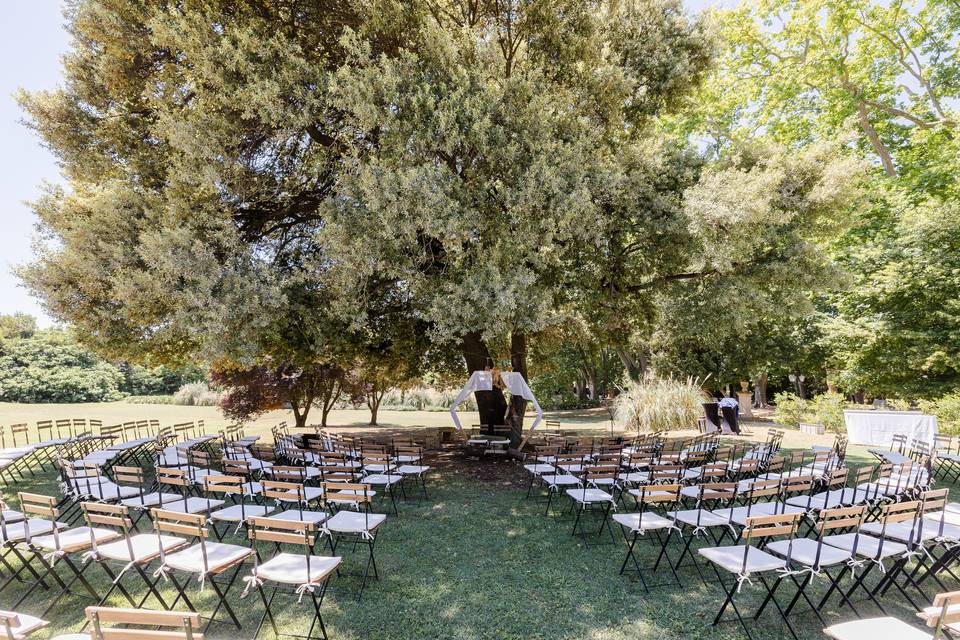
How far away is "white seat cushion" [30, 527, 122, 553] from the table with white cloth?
16.4 meters

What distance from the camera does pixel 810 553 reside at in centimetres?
469

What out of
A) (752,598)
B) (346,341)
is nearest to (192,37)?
(346,341)

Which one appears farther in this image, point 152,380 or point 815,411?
point 152,380

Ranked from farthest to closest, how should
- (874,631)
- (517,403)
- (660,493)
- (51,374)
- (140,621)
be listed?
1. (51,374)
2. (517,403)
3. (660,493)
4. (874,631)
5. (140,621)

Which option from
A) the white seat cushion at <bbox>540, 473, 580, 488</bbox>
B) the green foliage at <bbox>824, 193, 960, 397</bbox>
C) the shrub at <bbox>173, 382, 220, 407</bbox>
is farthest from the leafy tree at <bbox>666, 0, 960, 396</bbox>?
the shrub at <bbox>173, 382, 220, 407</bbox>

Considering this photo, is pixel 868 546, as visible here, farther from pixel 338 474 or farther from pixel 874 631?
pixel 338 474

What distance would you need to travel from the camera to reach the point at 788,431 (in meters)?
17.3

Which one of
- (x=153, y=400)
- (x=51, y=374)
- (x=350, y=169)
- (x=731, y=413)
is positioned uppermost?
(x=350, y=169)

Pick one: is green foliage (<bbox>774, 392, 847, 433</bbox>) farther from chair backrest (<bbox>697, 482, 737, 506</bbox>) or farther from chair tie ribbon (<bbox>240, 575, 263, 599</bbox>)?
chair tie ribbon (<bbox>240, 575, 263, 599</bbox>)

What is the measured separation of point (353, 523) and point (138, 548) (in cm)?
204

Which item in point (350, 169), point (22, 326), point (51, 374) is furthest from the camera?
point (22, 326)

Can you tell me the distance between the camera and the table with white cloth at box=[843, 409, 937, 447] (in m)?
12.7

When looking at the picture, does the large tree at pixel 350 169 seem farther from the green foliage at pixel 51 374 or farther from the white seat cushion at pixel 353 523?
the green foliage at pixel 51 374

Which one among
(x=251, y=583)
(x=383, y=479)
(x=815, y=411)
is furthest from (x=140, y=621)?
(x=815, y=411)
